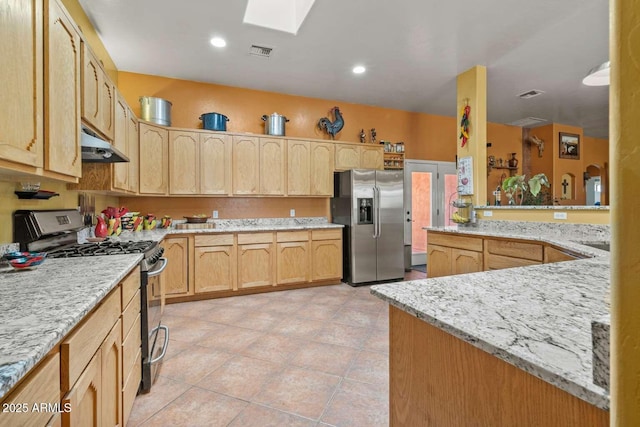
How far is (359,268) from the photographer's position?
4422mm

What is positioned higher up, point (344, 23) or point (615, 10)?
point (344, 23)

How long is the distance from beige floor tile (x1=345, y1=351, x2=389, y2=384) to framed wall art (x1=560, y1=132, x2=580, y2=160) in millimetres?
6374

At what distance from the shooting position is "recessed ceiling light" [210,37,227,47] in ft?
10.4

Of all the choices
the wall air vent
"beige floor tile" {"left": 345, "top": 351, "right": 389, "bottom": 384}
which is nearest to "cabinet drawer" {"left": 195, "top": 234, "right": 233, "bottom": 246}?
"beige floor tile" {"left": 345, "top": 351, "right": 389, "bottom": 384}

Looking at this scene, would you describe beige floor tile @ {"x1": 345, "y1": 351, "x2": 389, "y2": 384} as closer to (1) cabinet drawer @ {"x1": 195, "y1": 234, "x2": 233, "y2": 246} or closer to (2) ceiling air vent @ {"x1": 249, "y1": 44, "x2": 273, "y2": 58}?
(1) cabinet drawer @ {"x1": 195, "y1": 234, "x2": 233, "y2": 246}

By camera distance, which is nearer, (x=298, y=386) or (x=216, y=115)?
(x=298, y=386)

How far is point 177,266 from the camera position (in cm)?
363

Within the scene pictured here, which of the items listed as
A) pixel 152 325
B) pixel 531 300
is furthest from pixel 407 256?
pixel 531 300

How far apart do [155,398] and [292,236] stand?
254 cm

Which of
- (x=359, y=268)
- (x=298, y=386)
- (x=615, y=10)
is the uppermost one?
(x=615, y=10)

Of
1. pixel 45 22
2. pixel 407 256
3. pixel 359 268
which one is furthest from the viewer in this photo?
pixel 407 256

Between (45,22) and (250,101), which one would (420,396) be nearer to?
(45,22)

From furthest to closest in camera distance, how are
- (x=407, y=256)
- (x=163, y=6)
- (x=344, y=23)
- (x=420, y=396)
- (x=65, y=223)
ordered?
1. (x=407, y=256)
2. (x=344, y=23)
3. (x=163, y=6)
4. (x=65, y=223)
5. (x=420, y=396)

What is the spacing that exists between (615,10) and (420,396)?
0.95 m
